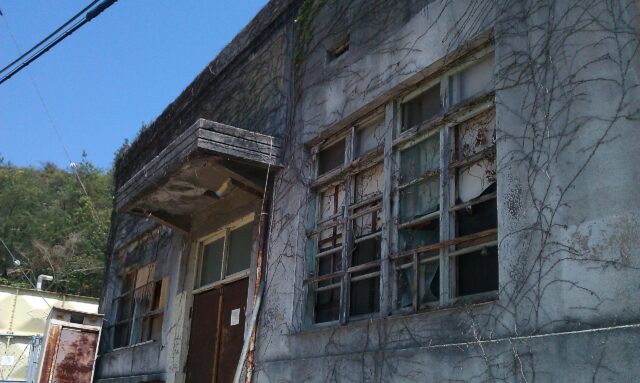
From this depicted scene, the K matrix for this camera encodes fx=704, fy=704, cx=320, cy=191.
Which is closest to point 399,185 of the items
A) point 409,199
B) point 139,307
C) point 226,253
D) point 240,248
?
point 409,199

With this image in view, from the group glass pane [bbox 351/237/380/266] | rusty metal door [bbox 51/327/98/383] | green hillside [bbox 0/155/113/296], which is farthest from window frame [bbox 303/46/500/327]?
green hillside [bbox 0/155/113/296]

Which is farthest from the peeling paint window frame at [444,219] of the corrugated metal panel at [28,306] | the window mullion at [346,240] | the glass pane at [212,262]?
the corrugated metal panel at [28,306]

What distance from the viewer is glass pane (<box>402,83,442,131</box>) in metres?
6.39

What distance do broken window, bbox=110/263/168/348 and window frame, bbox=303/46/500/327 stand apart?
482 centimetres

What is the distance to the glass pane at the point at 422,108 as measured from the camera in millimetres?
6391

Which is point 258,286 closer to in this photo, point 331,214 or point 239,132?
point 331,214

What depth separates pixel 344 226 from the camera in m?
7.18

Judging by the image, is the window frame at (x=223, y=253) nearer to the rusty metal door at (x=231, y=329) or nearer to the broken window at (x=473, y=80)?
the rusty metal door at (x=231, y=329)

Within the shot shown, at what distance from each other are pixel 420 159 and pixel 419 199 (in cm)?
38

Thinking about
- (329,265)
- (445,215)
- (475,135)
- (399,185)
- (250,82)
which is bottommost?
(329,265)

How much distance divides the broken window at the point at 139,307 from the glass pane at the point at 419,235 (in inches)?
234

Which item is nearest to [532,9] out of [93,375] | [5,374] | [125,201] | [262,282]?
[262,282]

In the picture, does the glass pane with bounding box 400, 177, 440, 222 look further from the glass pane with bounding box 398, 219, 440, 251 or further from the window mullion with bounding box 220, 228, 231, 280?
the window mullion with bounding box 220, 228, 231, 280

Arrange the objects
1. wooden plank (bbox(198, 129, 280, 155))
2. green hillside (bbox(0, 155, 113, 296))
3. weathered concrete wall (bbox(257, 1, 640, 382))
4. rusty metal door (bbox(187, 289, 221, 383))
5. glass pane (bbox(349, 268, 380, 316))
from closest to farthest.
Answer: weathered concrete wall (bbox(257, 1, 640, 382)) → glass pane (bbox(349, 268, 380, 316)) → wooden plank (bbox(198, 129, 280, 155)) → rusty metal door (bbox(187, 289, 221, 383)) → green hillside (bbox(0, 155, 113, 296))
